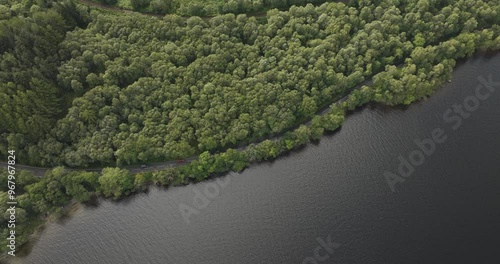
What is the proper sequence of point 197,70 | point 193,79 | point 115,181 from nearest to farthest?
point 115,181 → point 193,79 → point 197,70

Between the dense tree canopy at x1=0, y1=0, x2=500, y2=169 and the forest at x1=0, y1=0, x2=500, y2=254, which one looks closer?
the forest at x1=0, y1=0, x2=500, y2=254

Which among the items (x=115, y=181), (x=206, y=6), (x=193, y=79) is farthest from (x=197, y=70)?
(x=115, y=181)

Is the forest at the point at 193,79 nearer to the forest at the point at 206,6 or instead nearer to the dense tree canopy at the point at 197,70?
the dense tree canopy at the point at 197,70

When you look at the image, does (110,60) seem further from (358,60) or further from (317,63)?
(358,60)

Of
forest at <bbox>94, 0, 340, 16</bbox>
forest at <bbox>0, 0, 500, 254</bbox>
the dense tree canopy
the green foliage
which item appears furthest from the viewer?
forest at <bbox>94, 0, 340, 16</bbox>

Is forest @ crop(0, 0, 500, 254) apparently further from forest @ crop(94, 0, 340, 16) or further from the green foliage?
forest @ crop(94, 0, 340, 16)

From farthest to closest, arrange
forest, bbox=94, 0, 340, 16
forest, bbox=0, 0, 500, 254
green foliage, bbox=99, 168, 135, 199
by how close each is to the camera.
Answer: forest, bbox=94, 0, 340, 16 → forest, bbox=0, 0, 500, 254 → green foliage, bbox=99, 168, 135, 199

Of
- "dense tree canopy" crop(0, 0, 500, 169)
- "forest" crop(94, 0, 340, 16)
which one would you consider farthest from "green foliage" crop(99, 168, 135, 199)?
"forest" crop(94, 0, 340, 16)

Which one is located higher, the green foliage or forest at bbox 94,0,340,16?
forest at bbox 94,0,340,16

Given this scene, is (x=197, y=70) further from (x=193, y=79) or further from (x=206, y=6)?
(x=206, y=6)
